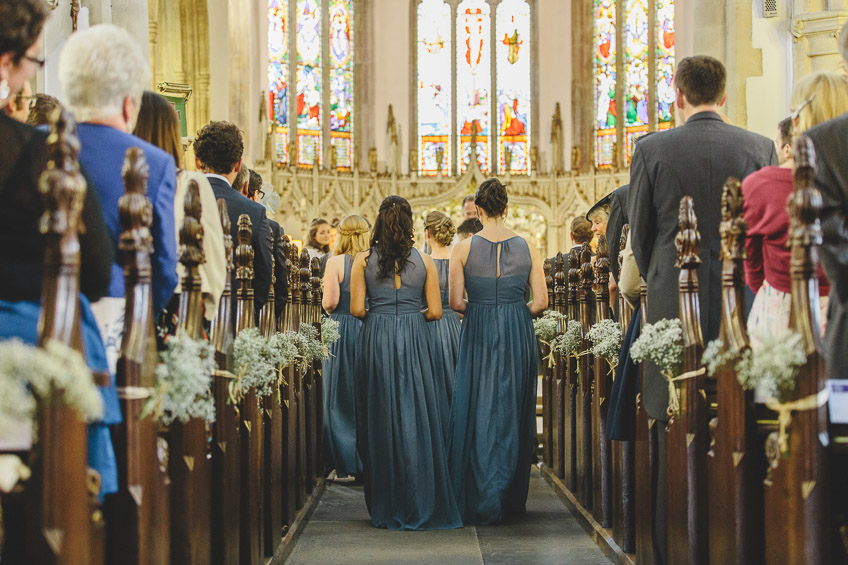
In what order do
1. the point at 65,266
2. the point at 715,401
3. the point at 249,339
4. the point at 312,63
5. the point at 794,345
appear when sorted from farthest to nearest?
the point at 312,63
the point at 249,339
the point at 715,401
the point at 794,345
the point at 65,266

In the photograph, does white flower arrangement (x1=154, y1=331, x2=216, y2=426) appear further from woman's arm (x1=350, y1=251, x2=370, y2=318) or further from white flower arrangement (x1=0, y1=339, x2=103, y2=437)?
woman's arm (x1=350, y1=251, x2=370, y2=318)

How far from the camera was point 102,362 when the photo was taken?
2117 mm

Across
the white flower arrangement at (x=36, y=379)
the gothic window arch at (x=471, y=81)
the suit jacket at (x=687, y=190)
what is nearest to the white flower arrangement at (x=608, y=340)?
the suit jacket at (x=687, y=190)

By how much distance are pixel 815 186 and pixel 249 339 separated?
1750 mm

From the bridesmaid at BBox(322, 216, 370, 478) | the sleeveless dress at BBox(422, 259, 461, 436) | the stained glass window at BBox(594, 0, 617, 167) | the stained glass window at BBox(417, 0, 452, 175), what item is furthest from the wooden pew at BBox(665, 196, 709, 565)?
the stained glass window at BBox(417, 0, 452, 175)

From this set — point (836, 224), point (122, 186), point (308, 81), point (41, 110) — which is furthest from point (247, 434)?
point (308, 81)

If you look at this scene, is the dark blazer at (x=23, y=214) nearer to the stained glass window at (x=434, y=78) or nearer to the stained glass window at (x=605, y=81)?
the stained glass window at (x=605, y=81)

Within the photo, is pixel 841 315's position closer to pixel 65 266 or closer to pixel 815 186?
pixel 815 186

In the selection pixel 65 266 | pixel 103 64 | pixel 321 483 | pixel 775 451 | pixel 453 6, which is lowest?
pixel 321 483

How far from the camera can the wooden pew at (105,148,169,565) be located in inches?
87.0

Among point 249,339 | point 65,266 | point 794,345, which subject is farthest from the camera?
point 249,339

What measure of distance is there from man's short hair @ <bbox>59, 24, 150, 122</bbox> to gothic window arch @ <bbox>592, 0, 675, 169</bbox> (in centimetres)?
1416

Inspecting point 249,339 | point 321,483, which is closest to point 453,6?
point 321,483

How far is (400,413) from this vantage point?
16.9ft
